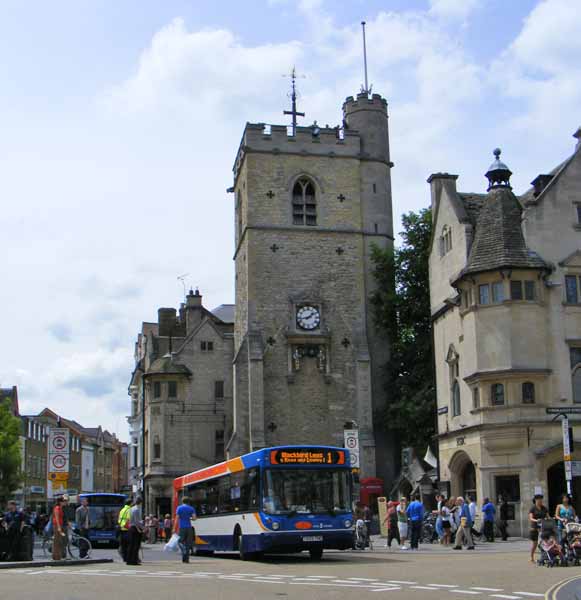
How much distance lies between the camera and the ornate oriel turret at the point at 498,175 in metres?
35.2

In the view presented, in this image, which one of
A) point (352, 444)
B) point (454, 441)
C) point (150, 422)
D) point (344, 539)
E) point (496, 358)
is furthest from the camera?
point (150, 422)

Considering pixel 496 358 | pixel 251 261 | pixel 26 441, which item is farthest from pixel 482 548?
pixel 26 441

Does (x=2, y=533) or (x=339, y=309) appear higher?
(x=339, y=309)

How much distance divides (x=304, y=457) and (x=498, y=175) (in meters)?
17.0

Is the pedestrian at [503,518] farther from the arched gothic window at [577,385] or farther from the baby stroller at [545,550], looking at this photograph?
the baby stroller at [545,550]

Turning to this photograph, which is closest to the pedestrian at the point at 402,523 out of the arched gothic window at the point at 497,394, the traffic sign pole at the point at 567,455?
the arched gothic window at the point at 497,394

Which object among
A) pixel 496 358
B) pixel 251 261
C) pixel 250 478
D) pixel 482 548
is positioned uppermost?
pixel 251 261

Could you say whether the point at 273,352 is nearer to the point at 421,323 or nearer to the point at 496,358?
the point at 421,323

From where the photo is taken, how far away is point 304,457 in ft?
72.5

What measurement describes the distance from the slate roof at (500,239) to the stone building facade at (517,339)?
3cm

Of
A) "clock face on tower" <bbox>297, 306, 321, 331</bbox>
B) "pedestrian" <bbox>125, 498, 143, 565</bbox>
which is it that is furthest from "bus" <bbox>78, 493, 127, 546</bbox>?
"pedestrian" <bbox>125, 498, 143, 565</bbox>

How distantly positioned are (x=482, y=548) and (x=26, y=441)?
68753 mm

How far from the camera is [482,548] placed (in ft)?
91.0

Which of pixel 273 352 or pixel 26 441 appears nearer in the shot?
pixel 273 352
